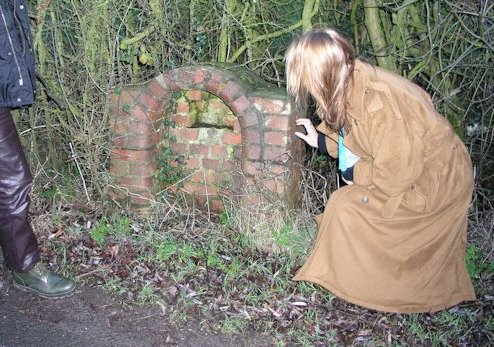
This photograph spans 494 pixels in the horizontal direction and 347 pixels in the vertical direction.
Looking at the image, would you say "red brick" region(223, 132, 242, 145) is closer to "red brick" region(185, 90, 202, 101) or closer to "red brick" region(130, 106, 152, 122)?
"red brick" region(185, 90, 202, 101)

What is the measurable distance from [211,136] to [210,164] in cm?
22

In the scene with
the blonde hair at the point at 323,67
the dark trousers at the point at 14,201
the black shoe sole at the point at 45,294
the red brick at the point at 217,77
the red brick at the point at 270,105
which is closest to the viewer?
the blonde hair at the point at 323,67

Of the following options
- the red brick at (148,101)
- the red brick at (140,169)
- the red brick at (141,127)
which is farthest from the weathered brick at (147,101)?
the red brick at (140,169)

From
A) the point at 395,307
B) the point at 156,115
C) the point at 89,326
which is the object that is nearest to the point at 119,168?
the point at 156,115

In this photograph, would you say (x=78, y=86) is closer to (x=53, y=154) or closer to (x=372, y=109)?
(x=53, y=154)

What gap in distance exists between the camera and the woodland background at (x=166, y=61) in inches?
141

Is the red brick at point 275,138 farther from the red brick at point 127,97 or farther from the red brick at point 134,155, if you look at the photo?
the red brick at point 127,97

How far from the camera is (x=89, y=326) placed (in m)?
2.65

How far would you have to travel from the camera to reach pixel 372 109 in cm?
247

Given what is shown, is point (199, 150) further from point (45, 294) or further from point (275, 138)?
point (45, 294)

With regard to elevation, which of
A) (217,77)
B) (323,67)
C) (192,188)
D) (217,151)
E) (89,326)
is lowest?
(89,326)

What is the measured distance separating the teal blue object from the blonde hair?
40 cm

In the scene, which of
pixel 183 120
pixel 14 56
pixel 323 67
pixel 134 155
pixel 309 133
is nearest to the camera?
pixel 323 67

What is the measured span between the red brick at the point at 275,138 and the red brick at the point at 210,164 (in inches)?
21.4
